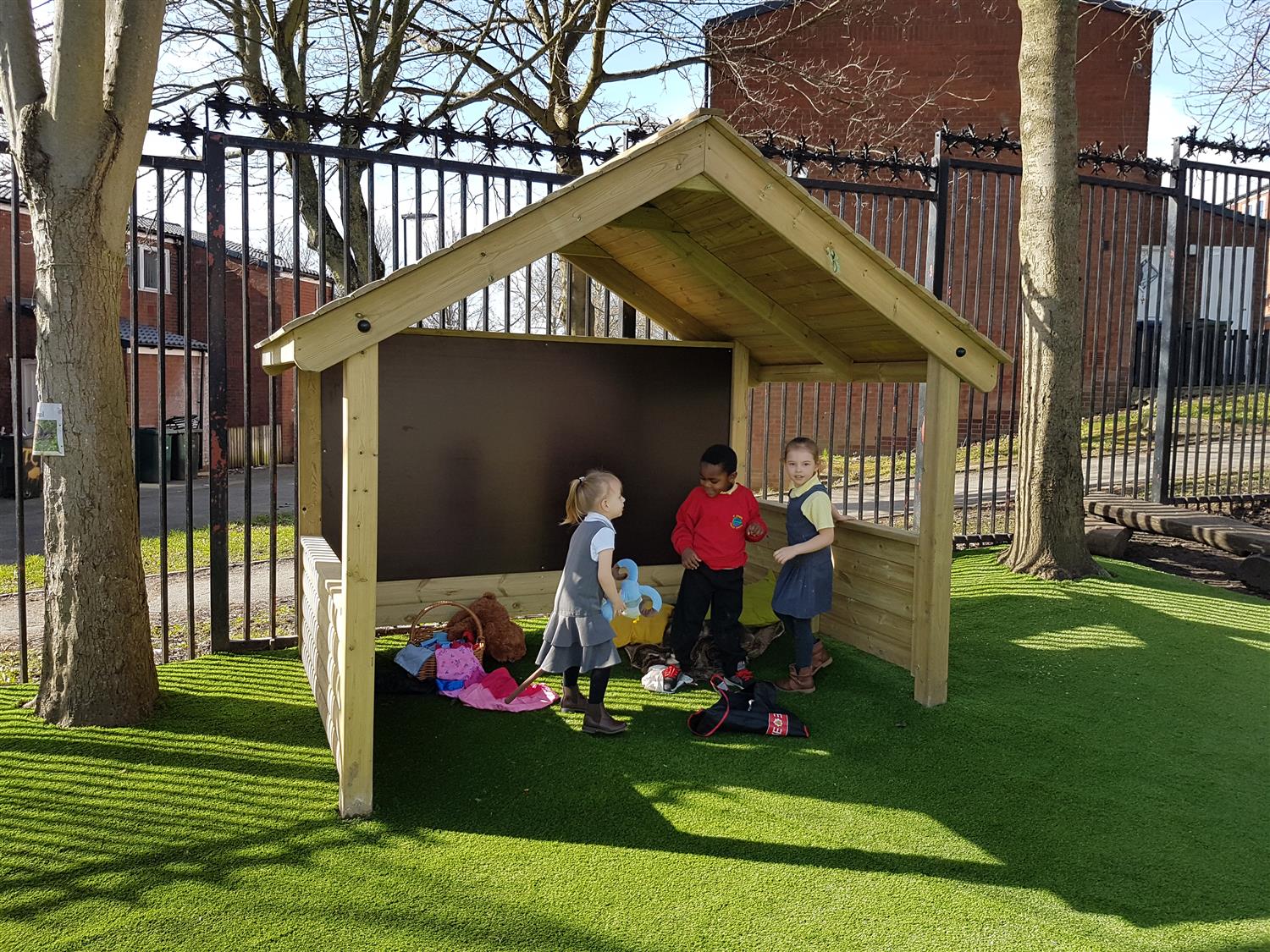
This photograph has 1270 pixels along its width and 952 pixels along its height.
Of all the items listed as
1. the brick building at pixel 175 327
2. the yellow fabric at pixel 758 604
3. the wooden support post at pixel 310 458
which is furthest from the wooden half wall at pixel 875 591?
the brick building at pixel 175 327

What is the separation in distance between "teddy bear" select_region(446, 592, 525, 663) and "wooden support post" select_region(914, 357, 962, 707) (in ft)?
8.30

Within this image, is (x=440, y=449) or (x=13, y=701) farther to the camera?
(x=440, y=449)

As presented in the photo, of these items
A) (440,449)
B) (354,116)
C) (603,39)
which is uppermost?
(603,39)

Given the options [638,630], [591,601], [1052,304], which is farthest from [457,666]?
[1052,304]

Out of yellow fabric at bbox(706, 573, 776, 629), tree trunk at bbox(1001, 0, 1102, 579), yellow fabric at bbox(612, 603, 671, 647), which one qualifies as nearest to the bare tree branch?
yellow fabric at bbox(612, 603, 671, 647)

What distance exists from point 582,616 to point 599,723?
22.8 inches

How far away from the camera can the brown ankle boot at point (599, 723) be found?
4.84 meters

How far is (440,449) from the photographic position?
20.8ft

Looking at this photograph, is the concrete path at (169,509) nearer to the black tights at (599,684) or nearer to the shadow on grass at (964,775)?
the black tights at (599,684)

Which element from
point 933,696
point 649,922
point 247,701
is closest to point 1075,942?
point 649,922

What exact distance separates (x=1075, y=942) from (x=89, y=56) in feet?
18.4

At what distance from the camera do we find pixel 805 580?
5.56 meters

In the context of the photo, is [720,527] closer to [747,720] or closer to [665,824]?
[747,720]

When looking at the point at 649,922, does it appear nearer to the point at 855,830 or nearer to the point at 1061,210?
the point at 855,830
